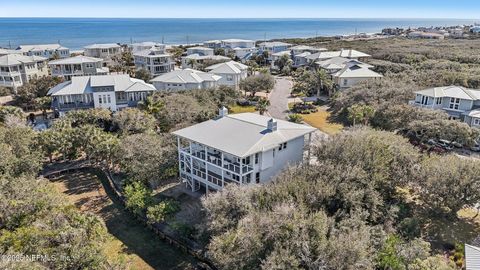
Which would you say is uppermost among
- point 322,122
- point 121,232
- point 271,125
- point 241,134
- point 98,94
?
point 271,125

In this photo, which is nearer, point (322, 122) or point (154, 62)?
point (322, 122)

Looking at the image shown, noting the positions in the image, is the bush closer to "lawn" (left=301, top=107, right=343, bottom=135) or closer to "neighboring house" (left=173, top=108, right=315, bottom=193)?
"neighboring house" (left=173, top=108, right=315, bottom=193)

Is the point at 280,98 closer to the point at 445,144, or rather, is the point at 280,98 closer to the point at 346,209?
the point at 445,144

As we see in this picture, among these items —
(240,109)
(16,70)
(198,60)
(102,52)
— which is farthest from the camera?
(102,52)

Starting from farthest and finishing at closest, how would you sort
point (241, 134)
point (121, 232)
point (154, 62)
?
point (154, 62) → point (241, 134) → point (121, 232)

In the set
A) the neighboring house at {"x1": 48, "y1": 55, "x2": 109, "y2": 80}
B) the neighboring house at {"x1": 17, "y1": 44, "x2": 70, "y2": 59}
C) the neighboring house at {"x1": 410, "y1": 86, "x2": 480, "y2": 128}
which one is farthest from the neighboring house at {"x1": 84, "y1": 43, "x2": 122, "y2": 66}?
the neighboring house at {"x1": 410, "y1": 86, "x2": 480, "y2": 128}

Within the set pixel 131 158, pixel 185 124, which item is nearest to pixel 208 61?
pixel 185 124

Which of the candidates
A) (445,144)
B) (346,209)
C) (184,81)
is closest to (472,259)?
(346,209)

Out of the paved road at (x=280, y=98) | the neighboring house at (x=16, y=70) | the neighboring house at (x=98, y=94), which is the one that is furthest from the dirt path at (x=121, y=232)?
the neighboring house at (x=16, y=70)
